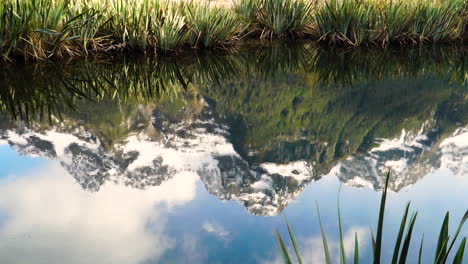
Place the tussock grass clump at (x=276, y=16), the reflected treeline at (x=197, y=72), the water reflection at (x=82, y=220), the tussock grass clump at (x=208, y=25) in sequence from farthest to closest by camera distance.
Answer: the tussock grass clump at (x=276, y=16)
the tussock grass clump at (x=208, y=25)
the reflected treeline at (x=197, y=72)
the water reflection at (x=82, y=220)

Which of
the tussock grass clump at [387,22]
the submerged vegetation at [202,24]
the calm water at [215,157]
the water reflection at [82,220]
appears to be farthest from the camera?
the tussock grass clump at [387,22]

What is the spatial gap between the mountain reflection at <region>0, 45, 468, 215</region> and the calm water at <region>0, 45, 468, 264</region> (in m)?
0.02

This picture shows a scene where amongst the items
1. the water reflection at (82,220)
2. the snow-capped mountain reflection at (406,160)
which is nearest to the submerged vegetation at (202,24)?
the water reflection at (82,220)

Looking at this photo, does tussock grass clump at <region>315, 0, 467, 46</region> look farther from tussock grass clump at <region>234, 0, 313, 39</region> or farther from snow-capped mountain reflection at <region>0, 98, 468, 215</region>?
snow-capped mountain reflection at <region>0, 98, 468, 215</region>

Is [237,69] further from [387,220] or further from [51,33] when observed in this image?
[387,220]

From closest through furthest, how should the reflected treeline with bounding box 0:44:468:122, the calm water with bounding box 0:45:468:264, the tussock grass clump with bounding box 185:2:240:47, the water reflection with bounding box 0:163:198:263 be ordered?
the water reflection with bounding box 0:163:198:263 → the calm water with bounding box 0:45:468:264 → the reflected treeline with bounding box 0:44:468:122 → the tussock grass clump with bounding box 185:2:240:47

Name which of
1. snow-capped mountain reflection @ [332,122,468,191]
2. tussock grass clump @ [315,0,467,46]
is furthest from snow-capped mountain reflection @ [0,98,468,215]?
tussock grass clump @ [315,0,467,46]

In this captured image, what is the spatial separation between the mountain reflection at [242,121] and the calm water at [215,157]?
0.02 m

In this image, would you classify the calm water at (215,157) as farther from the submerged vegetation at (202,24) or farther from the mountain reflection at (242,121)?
the submerged vegetation at (202,24)

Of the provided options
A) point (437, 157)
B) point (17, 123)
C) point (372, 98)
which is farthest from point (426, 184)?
point (17, 123)

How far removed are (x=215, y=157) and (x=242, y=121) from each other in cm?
156

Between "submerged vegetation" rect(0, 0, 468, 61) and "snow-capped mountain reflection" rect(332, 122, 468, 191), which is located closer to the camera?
"snow-capped mountain reflection" rect(332, 122, 468, 191)

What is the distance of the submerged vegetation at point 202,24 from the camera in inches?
336

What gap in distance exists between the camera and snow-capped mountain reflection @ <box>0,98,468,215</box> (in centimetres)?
436
